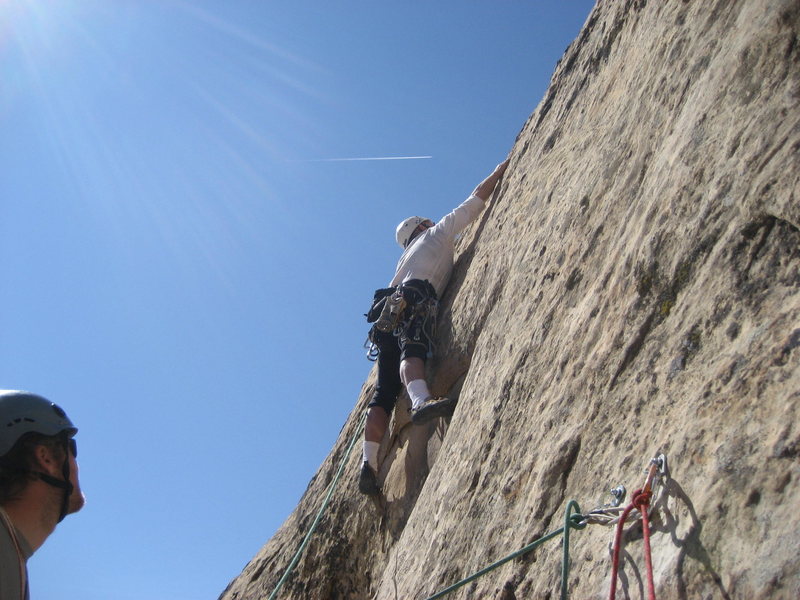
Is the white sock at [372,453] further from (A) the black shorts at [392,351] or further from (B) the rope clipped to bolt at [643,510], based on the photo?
(B) the rope clipped to bolt at [643,510]

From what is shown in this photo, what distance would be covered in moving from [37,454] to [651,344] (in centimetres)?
278

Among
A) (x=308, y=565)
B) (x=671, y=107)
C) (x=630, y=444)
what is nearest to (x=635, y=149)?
(x=671, y=107)

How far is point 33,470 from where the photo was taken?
357cm

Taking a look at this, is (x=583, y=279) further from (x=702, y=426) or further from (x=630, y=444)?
(x=702, y=426)

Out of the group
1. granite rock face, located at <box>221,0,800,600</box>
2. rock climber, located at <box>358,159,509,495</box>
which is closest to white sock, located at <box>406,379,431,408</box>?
rock climber, located at <box>358,159,509,495</box>

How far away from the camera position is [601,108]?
6074 mm

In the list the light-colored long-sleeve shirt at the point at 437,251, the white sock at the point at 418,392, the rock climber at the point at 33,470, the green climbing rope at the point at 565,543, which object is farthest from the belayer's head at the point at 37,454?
the light-colored long-sleeve shirt at the point at 437,251

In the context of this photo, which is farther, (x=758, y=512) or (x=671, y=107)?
(x=671, y=107)

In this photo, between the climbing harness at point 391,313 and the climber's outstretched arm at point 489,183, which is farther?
the climber's outstretched arm at point 489,183

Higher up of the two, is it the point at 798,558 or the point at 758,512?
the point at 758,512

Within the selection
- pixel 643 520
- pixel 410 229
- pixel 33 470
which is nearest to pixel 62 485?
pixel 33 470

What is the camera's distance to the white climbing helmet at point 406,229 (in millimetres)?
8672

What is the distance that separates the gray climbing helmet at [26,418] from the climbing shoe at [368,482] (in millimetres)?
3662

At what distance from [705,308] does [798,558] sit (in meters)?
1.22
